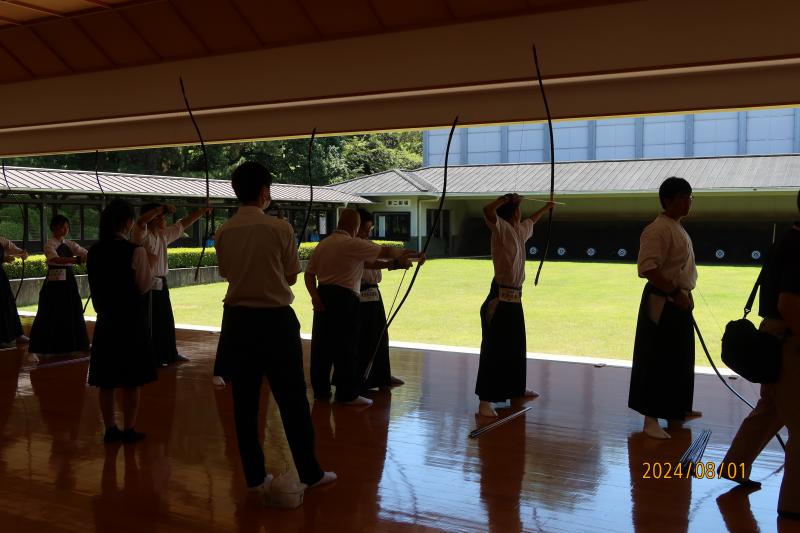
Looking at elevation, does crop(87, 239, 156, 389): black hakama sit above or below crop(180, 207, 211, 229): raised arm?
below

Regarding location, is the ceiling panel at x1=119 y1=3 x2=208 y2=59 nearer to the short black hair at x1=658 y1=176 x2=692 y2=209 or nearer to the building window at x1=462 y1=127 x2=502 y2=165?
the short black hair at x1=658 y1=176 x2=692 y2=209

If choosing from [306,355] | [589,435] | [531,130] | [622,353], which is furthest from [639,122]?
[589,435]

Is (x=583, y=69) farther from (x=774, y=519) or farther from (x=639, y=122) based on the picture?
(x=639, y=122)

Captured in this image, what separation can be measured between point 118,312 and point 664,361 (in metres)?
2.41

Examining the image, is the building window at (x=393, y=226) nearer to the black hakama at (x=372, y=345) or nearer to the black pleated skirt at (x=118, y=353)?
the black hakama at (x=372, y=345)

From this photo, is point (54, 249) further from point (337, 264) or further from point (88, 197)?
point (88, 197)

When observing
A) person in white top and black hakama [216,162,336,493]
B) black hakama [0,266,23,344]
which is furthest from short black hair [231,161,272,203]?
black hakama [0,266,23,344]

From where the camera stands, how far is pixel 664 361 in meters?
3.26

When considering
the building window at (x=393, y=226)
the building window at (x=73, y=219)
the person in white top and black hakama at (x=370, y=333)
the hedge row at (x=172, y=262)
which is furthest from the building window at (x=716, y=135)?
the person in white top and black hakama at (x=370, y=333)

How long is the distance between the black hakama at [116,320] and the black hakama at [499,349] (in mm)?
1632

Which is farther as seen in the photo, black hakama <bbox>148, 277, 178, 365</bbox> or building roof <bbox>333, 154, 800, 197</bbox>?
building roof <bbox>333, 154, 800, 197</bbox>

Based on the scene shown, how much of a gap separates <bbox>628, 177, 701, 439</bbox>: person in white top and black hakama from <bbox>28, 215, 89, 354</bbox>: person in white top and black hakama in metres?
3.85
